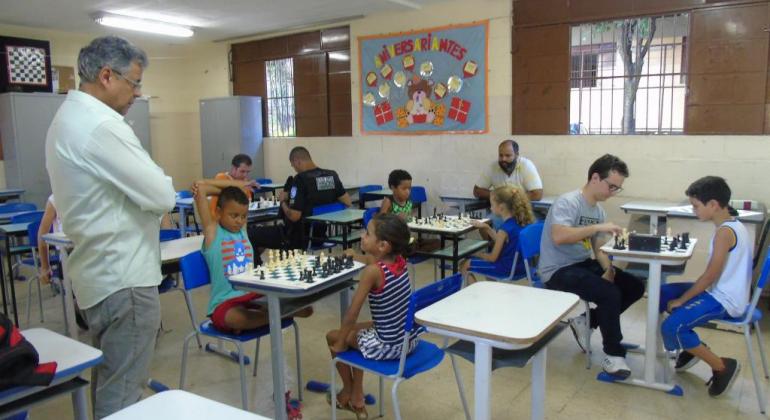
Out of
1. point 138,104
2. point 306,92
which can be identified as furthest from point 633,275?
point 138,104

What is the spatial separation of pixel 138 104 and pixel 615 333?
25.9 feet

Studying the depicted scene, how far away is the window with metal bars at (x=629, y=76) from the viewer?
563cm

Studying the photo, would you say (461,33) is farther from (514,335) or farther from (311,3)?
(514,335)

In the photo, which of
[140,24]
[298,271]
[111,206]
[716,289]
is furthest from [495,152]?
[111,206]

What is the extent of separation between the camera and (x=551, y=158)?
635cm

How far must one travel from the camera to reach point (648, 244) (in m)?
3.25

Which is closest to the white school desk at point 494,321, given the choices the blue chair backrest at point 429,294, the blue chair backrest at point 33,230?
the blue chair backrest at point 429,294

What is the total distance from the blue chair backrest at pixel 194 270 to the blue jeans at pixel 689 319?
8.43ft

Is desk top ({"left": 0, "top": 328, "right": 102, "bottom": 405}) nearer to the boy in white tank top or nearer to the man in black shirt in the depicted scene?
the boy in white tank top

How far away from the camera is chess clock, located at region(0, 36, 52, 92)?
303 inches

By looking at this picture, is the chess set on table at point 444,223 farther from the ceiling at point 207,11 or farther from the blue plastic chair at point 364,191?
the ceiling at point 207,11

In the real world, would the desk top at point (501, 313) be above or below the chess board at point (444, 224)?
above

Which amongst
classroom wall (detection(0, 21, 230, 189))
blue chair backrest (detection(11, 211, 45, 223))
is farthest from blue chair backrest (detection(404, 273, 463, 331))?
classroom wall (detection(0, 21, 230, 189))

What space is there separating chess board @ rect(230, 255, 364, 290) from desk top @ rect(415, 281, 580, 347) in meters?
0.64
